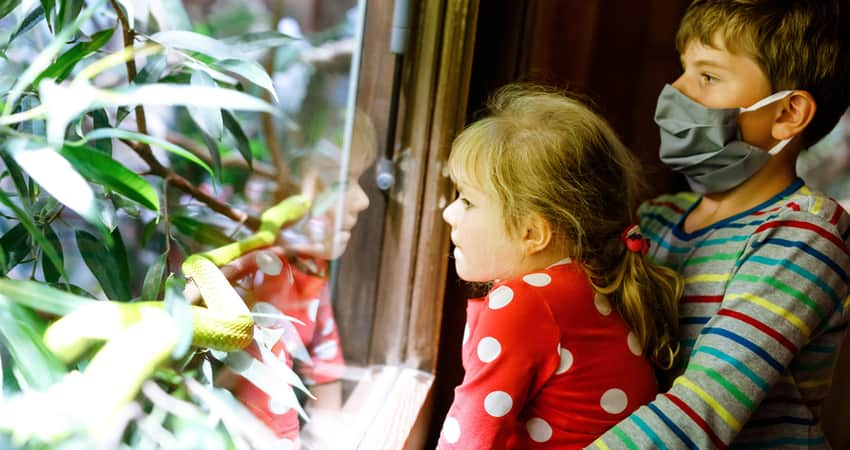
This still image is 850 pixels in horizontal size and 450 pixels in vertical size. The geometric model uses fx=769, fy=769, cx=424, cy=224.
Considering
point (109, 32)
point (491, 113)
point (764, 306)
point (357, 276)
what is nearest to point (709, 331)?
point (764, 306)

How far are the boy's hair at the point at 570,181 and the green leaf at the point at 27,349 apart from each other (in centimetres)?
67

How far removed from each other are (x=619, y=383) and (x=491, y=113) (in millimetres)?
447

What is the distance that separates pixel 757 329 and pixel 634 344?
18 centimetres

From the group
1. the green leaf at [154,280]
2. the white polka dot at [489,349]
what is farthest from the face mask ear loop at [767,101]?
the green leaf at [154,280]

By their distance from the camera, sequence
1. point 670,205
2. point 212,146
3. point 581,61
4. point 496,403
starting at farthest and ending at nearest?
point 581,61 → point 670,205 → point 496,403 → point 212,146

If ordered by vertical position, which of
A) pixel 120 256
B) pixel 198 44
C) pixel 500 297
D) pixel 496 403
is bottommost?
pixel 496 403

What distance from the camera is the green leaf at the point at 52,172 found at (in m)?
0.51

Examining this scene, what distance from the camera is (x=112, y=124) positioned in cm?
75

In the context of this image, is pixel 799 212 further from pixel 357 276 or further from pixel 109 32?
pixel 109 32

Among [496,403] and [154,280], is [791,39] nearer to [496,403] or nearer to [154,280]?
[496,403]

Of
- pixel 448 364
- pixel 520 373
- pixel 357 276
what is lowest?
pixel 448 364

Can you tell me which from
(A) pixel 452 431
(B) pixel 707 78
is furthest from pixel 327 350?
(B) pixel 707 78

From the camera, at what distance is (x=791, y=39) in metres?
1.27

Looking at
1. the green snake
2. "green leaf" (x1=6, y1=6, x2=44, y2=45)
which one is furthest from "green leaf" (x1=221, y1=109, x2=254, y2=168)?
the green snake
